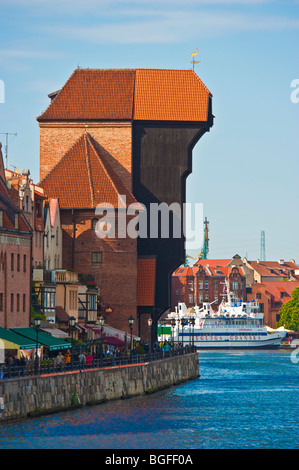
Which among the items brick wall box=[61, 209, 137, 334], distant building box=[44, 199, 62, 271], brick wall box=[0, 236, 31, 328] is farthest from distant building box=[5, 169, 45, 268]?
brick wall box=[0, 236, 31, 328]

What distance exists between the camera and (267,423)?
70938 mm

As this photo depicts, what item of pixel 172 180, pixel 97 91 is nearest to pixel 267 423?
pixel 172 180

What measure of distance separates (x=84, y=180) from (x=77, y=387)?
168 feet

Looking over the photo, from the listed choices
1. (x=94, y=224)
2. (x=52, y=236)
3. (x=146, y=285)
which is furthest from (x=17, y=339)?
(x=146, y=285)

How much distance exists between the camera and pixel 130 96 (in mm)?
126625

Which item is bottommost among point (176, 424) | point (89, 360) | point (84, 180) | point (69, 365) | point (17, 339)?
point (176, 424)

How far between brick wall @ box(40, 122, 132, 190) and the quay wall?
97.0ft

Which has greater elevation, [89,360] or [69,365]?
[89,360]

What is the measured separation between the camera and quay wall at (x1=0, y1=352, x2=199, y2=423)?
204 feet

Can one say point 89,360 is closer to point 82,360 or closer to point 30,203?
point 82,360

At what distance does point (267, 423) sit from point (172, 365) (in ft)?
103

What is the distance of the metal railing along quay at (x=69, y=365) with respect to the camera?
208ft

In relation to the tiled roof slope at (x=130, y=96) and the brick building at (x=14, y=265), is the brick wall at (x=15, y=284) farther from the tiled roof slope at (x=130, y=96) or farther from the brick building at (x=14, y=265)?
the tiled roof slope at (x=130, y=96)

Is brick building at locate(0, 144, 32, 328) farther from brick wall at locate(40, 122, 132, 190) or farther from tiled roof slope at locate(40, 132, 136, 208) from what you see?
brick wall at locate(40, 122, 132, 190)
